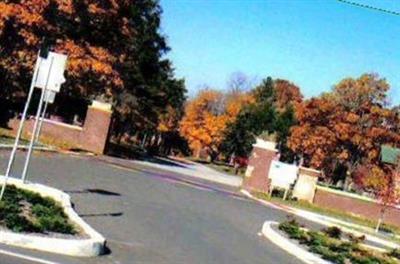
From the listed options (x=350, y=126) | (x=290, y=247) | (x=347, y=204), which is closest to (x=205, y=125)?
(x=350, y=126)

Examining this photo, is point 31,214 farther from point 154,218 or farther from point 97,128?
point 97,128

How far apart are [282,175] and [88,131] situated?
10.9m

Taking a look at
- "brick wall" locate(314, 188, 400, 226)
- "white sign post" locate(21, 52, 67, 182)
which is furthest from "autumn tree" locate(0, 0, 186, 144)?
"white sign post" locate(21, 52, 67, 182)

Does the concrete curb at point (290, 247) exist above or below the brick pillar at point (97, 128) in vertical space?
below

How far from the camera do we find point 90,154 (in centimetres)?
3753

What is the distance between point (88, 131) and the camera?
40.0 m

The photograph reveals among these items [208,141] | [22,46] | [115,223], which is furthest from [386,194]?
[208,141]

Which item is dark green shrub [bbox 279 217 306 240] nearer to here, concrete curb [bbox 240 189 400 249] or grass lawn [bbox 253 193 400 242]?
concrete curb [bbox 240 189 400 249]

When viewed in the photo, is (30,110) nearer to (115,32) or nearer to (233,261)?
(115,32)

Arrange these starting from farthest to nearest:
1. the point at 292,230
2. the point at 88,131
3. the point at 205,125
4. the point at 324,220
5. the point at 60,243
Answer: the point at 205,125 → the point at 88,131 → the point at 324,220 → the point at 292,230 → the point at 60,243

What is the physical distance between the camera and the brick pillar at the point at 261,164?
130 feet

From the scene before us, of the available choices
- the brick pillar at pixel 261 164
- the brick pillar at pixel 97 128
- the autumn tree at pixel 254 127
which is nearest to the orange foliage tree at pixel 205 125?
the autumn tree at pixel 254 127

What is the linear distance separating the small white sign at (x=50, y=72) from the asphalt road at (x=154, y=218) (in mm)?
2826

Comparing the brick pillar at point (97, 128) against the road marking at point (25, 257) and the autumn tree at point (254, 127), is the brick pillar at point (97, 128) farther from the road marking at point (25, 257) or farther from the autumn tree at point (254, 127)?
the autumn tree at point (254, 127)
